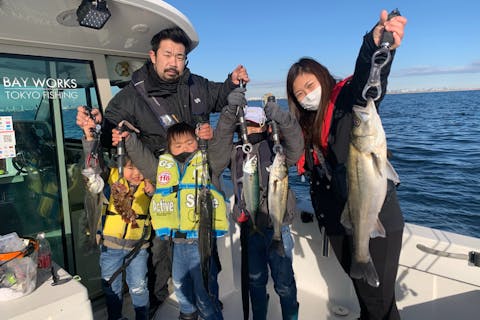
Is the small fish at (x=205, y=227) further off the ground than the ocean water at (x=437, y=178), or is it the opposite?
the small fish at (x=205, y=227)

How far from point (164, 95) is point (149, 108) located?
7.7 inches

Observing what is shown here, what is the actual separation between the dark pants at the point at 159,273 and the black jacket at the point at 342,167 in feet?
6.19

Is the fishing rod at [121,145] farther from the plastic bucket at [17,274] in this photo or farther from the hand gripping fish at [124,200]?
the plastic bucket at [17,274]

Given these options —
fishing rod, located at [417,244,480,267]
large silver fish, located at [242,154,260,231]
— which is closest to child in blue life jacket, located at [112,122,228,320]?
large silver fish, located at [242,154,260,231]

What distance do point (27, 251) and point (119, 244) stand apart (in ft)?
3.74

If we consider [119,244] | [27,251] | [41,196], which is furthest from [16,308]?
[41,196]

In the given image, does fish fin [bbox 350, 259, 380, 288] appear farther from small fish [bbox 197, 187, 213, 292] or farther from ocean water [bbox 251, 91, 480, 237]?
ocean water [bbox 251, 91, 480, 237]

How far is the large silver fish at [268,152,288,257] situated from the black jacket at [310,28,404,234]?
0.40 meters

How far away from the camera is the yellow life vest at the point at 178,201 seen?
10.4ft

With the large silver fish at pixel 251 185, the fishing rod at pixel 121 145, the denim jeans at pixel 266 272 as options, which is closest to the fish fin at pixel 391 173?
the large silver fish at pixel 251 185

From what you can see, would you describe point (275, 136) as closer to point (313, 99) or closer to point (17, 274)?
point (313, 99)

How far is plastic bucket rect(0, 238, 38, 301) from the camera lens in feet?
7.16

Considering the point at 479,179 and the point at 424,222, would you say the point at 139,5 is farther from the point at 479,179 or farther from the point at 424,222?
the point at 479,179

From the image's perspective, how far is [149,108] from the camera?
3504 mm
